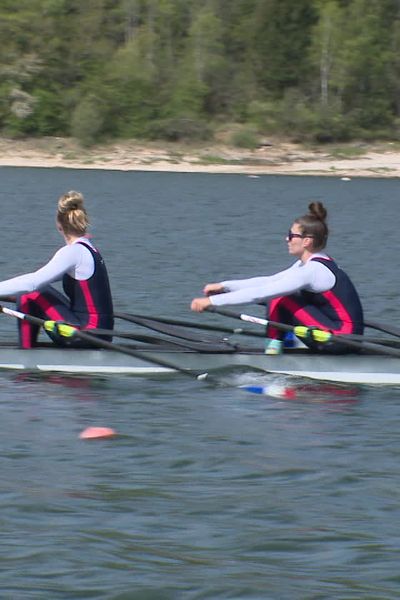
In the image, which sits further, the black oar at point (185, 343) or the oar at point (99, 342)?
the black oar at point (185, 343)

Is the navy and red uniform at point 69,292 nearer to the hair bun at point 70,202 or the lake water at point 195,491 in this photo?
the hair bun at point 70,202

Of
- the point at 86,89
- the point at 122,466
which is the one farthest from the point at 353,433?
the point at 86,89

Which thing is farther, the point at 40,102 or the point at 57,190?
the point at 40,102

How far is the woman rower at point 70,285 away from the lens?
11812 millimetres

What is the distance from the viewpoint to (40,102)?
2950 inches

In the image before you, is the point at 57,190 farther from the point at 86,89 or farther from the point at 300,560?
the point at 300,560

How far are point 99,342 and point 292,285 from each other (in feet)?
5.82

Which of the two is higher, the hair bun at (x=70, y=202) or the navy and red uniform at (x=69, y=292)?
the hair bun at (x=70, y=202)

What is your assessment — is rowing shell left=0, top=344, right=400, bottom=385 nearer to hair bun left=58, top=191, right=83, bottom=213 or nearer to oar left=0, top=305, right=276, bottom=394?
oar left=0, top=305, right=276, bottom=394

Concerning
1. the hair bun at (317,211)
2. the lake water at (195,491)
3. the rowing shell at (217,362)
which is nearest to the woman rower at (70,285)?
the rowing shell at (217,362)

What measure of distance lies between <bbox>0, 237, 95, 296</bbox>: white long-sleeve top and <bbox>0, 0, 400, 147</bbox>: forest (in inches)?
2419

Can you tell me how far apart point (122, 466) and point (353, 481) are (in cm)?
167

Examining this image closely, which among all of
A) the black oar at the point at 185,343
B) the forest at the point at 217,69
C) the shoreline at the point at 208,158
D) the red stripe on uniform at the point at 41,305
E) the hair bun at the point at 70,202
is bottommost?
the shoreline at the point at 208,158

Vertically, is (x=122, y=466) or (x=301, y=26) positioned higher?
(x=301, y=26)
